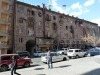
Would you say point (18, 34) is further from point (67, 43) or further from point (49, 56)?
point (49, 56)

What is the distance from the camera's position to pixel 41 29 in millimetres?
58500

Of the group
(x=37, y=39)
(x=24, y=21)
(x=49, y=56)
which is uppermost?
(x=24, y=21)

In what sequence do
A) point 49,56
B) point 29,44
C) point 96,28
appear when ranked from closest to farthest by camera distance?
point 49,56 → point 29,44 → point 96,28

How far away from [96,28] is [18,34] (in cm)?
5065

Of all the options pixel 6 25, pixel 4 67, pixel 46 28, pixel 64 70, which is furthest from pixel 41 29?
pixel 64 70

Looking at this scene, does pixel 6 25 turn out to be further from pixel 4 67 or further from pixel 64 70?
pixel 64 70

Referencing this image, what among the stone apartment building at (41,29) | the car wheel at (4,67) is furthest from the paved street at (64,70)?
the stone apartment building at (41,29)

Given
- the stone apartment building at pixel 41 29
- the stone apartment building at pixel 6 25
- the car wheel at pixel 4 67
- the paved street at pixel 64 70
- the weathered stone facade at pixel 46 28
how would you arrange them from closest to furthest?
the paved street at pixel 64 70
the car wheel at pixel 4 67
the stone apartment building at pixel 6 25
the stone apartment building at pixel 41 29
the weathered stone facade at pixel 46 28

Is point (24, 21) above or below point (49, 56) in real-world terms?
above

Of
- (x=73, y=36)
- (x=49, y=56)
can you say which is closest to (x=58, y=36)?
(x=73, y=36)

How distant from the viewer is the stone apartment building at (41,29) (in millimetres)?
51125

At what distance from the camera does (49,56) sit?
20406 millimetres

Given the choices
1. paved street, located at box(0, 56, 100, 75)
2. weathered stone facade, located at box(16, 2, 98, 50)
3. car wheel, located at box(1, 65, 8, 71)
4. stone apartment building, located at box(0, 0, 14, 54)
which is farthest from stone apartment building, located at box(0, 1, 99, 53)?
paved street, located at box(0, 56, 100, 75)

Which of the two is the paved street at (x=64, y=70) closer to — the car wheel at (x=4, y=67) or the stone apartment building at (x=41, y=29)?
the car wheel at (x=4, y=67)
